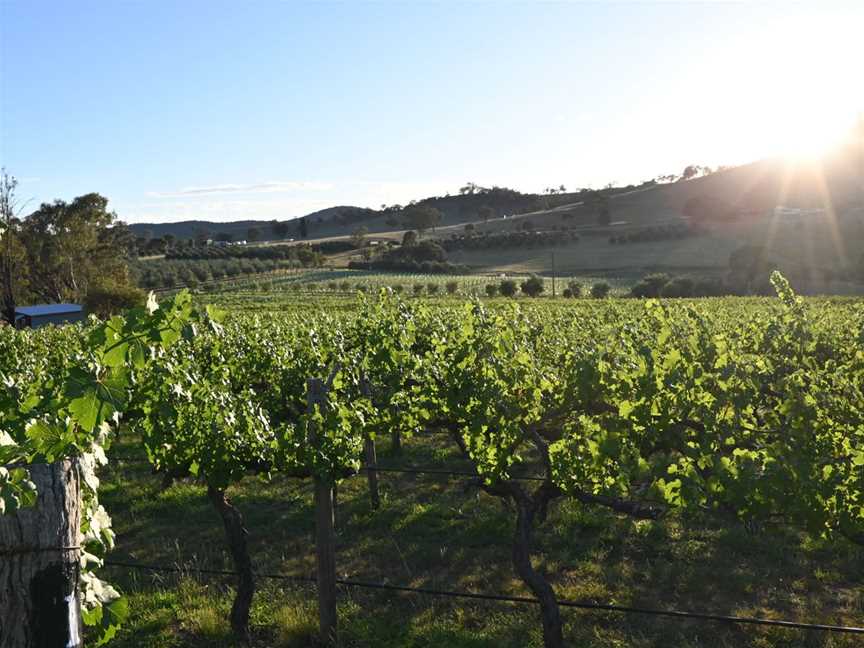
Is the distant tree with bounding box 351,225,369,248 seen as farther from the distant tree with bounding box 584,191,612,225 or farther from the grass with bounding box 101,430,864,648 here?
the grass with bounding box 101,430,864,648

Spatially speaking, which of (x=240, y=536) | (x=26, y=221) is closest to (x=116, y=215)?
(x=26, y=221)

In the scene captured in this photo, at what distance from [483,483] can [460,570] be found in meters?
1.84

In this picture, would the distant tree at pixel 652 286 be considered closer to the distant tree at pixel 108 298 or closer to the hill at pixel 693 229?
the hill at pixel 693 229

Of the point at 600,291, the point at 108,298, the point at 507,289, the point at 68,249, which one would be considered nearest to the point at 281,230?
the point at 68,249

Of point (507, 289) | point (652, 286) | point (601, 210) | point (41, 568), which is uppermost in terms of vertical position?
point (601, 210)

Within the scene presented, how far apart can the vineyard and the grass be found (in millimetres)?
35

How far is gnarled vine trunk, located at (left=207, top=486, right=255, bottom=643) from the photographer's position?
7.05 metres

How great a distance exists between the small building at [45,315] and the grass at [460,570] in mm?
41050

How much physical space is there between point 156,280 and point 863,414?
→ 243 ft

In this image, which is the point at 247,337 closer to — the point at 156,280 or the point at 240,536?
the point at 240,536

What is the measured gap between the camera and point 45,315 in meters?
46.9

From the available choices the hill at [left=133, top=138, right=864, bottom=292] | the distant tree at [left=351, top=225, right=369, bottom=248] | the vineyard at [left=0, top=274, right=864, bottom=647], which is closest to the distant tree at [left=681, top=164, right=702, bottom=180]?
the hill at [left=133, top=138, right=864, bottom=292]

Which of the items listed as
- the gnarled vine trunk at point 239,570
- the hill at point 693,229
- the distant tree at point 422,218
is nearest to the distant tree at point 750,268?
the hill at point 693,229

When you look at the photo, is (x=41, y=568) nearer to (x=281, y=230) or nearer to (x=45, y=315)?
(x=45, y=315)
